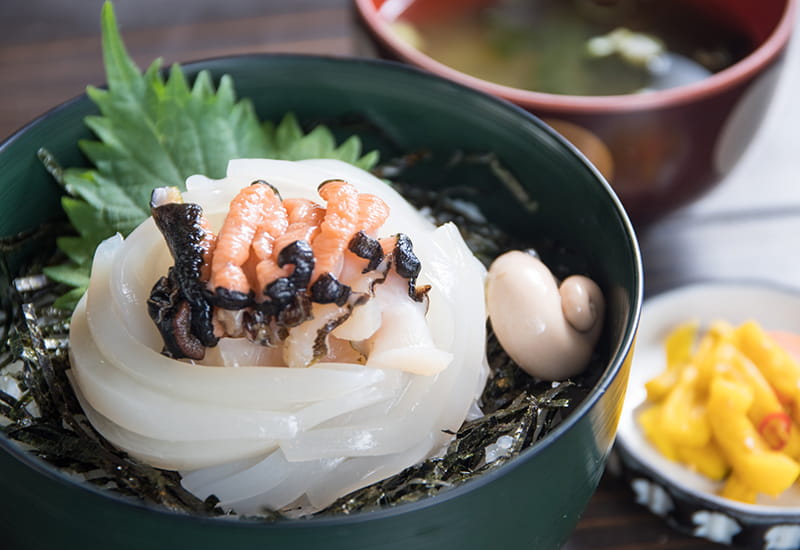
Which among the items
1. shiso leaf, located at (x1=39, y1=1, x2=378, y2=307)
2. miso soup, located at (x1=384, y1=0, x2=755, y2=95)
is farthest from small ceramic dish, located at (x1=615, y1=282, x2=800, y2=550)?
shiso leaf, located at (x1=39, y1=1, x2=378, y2=307)

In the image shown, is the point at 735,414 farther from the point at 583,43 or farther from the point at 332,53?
the point at 332,53

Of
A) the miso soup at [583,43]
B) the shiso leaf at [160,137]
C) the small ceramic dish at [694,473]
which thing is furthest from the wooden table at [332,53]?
the shiso leaf at [160,137]

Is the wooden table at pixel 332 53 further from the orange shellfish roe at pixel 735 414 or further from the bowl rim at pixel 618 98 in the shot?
the bowl rim at pixel 618 98

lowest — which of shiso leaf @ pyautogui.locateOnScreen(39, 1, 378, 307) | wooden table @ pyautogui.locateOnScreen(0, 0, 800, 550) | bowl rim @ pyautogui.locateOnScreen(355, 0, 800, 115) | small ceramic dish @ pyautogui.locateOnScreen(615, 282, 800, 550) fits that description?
small ceramic dish @ pyautogui.locateOnScreen(615, 282, 800, 550)

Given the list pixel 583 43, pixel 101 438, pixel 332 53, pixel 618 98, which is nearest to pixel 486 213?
pixel 618 98

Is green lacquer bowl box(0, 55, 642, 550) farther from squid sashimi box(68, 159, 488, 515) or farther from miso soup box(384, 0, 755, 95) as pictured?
miso soup box(384, 0, 755, 95)

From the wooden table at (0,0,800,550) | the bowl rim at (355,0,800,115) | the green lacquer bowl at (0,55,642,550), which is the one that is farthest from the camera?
the wooden table at (0,0,800,550)

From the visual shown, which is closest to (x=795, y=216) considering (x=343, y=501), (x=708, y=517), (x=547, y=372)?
(x=708, y=517)
